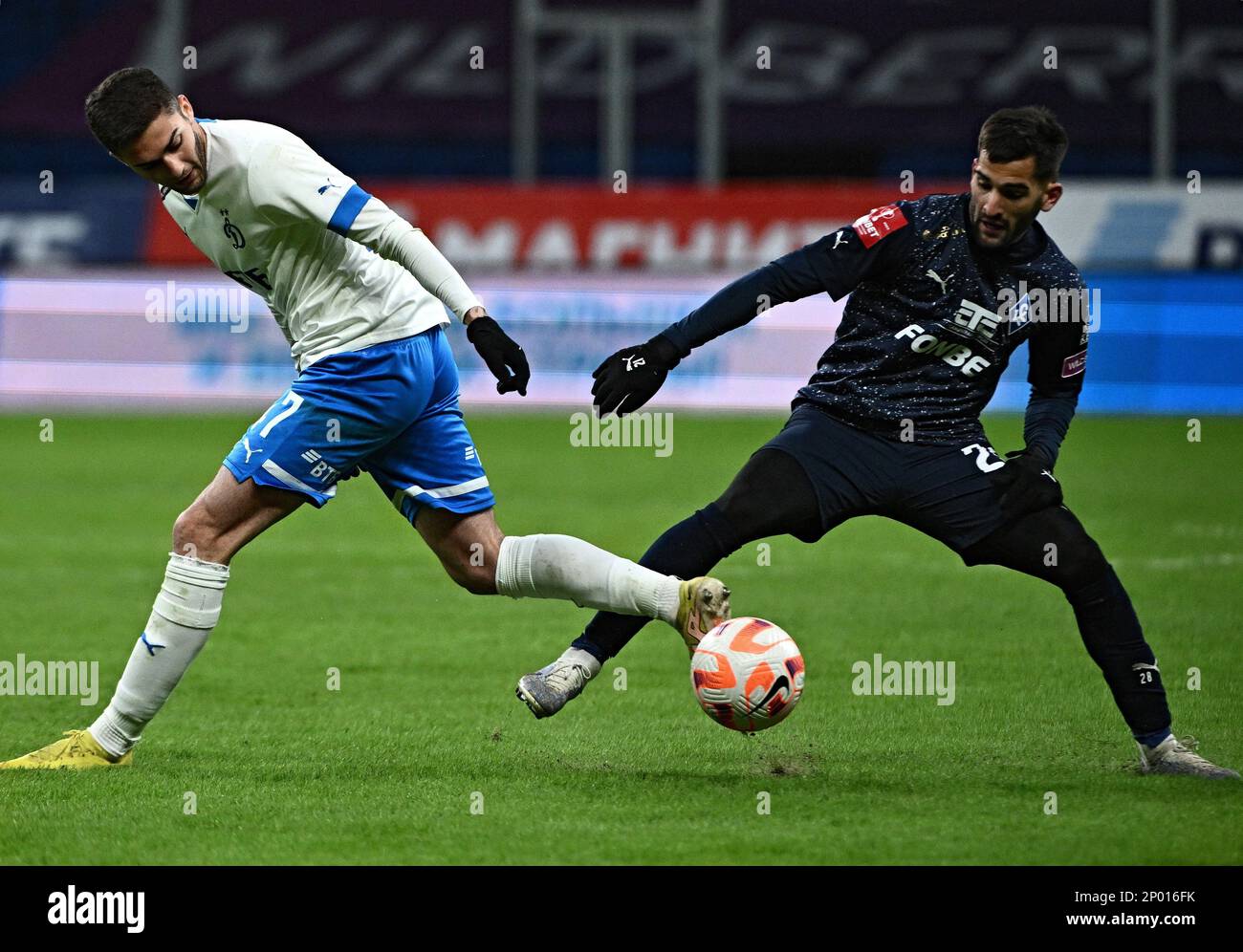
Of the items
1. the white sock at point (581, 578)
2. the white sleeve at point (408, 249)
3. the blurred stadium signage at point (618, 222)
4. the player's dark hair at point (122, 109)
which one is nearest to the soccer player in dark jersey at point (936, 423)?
the white sock at point (581, 578)

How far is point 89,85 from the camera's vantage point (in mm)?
24438

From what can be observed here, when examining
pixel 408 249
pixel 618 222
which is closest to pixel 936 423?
pixel 408 249

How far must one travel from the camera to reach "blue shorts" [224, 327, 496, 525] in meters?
5.25

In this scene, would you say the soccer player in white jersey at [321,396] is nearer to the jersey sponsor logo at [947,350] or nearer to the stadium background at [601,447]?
the stadium background at [601,447]

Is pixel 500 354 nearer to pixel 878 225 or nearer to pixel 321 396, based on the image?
pixel 321 396

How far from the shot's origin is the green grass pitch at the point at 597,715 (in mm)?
4633

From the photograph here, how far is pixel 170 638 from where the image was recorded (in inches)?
209

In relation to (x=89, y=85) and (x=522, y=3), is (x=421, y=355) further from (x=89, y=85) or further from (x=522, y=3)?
(x=89, y=85)

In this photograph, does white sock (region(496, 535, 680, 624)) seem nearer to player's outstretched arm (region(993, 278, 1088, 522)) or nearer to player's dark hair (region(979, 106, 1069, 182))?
player's outstretched arm (region(993, 278, 1088, 522))

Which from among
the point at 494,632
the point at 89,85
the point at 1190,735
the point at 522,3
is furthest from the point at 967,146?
the point at 1190,735

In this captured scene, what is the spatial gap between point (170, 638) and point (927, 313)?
227 centimetres

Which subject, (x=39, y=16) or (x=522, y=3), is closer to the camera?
(x=522, y=3)

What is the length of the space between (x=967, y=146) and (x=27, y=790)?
20.2 m

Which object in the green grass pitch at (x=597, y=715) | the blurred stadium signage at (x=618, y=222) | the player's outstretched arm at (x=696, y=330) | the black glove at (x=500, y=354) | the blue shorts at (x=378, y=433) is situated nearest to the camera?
the green grass pitch at (x=597, y=715)
